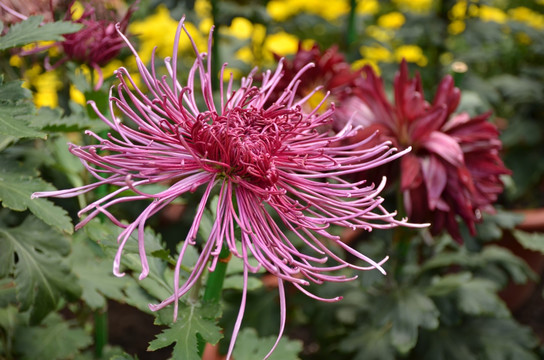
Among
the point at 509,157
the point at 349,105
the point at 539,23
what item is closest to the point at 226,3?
the point at 349,105

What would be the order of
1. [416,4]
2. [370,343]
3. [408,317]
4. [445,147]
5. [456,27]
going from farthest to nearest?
[416,4], [456,27], [370,343], [408,317], [445,147]

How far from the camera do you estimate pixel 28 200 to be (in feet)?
1.90

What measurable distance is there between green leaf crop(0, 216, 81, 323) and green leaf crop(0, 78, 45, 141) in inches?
5.2

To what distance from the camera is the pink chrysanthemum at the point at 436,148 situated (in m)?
0.74

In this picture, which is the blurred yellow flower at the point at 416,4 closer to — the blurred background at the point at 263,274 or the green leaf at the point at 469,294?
the blurred background at the point at 263,274

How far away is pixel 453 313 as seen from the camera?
1010 mm

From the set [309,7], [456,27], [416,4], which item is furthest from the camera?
[416,4]

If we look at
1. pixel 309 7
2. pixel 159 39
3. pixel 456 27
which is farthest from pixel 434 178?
pixel 309 7

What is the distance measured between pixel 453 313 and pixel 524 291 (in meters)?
0.66

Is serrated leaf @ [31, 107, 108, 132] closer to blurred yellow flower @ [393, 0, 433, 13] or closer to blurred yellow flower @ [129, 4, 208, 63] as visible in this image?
blurred yellow flower @ [129, 4, 208, 63]


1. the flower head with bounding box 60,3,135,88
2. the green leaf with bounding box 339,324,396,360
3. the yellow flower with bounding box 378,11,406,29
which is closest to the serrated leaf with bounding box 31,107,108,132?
the flower head with bounding box 60,3,135,88

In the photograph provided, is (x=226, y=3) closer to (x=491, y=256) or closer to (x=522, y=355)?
(x=491, y=256)

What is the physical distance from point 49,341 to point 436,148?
0.59 m

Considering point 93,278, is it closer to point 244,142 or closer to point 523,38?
point 244,142
